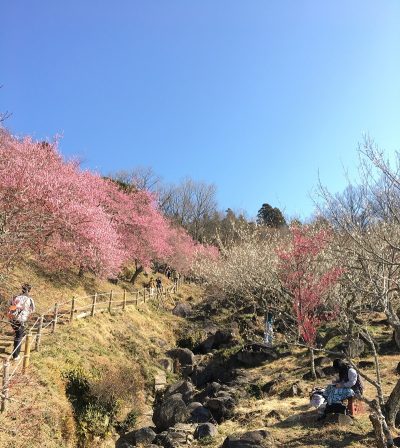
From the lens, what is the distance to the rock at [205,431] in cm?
995

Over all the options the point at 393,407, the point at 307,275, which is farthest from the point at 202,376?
the point at 393,407

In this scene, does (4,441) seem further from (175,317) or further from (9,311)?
(175,317)

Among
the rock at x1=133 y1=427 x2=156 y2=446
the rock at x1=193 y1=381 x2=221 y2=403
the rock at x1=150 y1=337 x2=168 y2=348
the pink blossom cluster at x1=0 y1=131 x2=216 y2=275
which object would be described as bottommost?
the rock at x1=133 y1=427 x2=156 y2=446

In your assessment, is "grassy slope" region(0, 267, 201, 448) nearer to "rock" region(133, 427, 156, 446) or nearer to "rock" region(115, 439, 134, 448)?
"rock" region(115, 439, 134, 448)

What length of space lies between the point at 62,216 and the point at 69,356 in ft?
19.6

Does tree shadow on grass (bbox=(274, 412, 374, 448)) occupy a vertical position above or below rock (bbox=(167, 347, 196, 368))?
below

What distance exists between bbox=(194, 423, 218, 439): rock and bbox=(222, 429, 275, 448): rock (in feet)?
6.45

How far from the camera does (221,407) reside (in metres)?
11.8

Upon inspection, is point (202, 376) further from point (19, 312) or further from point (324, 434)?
point (324, 434)

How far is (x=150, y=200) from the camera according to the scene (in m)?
35.2

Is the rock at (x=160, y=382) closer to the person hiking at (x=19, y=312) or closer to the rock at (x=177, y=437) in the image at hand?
the rock at (x=177, y=437)

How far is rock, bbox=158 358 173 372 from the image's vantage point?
59.6 ft

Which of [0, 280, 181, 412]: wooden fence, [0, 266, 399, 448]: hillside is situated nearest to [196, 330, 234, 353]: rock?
[0, 266, 399, 448]: hillside

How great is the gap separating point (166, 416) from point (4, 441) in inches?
201
